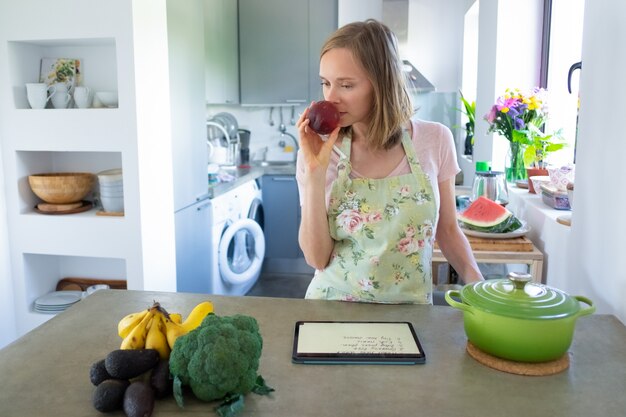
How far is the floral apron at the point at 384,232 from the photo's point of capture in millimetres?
1431

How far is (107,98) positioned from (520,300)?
7.46ft

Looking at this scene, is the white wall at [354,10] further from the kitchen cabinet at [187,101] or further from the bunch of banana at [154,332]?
the bunch of banana at [154,332]

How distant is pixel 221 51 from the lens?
4.43 meters

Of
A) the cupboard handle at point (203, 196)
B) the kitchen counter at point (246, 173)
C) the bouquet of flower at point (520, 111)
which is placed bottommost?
the cupboard handle at point (203, 196)

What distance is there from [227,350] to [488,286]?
52cm

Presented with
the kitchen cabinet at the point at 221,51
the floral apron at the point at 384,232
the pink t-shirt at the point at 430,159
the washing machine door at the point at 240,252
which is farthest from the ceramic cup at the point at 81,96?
the floral apron at the point at 384,232

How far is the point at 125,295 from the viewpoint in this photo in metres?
1.46

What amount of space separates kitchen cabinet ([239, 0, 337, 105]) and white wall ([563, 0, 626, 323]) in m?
3.43

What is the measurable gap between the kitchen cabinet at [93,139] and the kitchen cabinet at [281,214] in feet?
5.88

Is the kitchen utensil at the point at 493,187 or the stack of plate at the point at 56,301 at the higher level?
the kitchen utensil at the point at 493,187

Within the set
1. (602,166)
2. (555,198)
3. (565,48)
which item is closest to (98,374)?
(602,166)

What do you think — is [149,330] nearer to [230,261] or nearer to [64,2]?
[64,2]

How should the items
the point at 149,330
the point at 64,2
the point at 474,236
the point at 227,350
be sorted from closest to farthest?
the point at 227,350 → the point at 149,330 → the point at 474,236 → the point at 64,2

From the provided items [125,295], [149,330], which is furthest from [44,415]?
[125,295]
